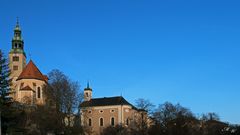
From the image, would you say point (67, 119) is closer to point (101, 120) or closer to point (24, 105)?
point (24, 105)

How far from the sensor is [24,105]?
3238 inches

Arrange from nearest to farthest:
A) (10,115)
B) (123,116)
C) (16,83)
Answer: (10,115) < (16,83) < (123,116)

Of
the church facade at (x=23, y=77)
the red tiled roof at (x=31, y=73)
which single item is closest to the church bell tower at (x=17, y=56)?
the church facade at (x=23, y=77)

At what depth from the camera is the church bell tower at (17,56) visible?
375ft

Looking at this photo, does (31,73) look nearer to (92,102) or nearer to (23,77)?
(23,77)

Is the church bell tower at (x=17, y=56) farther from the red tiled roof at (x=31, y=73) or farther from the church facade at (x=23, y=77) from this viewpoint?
the red tiled roof at (x=31, y=73)

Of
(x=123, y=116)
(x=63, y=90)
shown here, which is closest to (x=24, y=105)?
(x=63, y=90)

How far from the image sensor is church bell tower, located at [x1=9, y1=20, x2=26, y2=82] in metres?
114

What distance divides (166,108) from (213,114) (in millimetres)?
27219

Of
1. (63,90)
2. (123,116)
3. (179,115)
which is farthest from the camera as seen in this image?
(123,116)

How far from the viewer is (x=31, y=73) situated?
350ft

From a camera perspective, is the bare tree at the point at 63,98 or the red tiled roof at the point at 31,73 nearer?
the bare tree at the point at 63,98

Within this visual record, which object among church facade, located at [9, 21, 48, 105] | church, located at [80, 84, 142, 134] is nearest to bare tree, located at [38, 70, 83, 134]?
church facade, located at [9, 21, 48, 105]

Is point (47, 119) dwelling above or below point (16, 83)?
below
